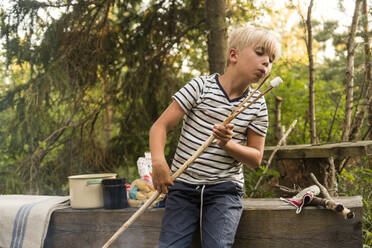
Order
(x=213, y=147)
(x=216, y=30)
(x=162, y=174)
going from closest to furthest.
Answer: (x=162, y=174)
(x=213, y=147)
(x=216, y=30)

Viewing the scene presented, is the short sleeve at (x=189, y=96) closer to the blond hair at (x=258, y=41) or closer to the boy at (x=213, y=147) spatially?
→ the boy at (x=213, y=147)

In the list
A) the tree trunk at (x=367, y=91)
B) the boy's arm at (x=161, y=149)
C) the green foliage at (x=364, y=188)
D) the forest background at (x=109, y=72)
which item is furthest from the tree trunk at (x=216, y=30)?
the boy's arm at (x=161, y=149)

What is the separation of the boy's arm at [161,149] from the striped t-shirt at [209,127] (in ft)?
0.19

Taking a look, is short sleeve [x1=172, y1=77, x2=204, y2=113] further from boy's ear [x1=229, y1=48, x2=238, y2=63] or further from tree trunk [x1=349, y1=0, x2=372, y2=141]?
tree trunk [x1=349, y1=0, x2=372, y2=141]

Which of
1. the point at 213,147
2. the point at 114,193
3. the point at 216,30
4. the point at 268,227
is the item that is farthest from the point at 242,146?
the point at 216,30

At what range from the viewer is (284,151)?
309 cm

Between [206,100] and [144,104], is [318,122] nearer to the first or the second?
[144,104]

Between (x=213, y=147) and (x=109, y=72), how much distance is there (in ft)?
8.67

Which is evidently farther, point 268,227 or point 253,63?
point 268,227

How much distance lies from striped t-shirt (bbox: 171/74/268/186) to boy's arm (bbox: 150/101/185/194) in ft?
0.19

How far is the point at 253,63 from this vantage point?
1.67m

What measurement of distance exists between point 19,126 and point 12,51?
2.41ft

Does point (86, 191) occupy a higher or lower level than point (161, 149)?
lower

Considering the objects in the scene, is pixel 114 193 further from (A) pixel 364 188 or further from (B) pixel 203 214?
(A) pixel 364 188
